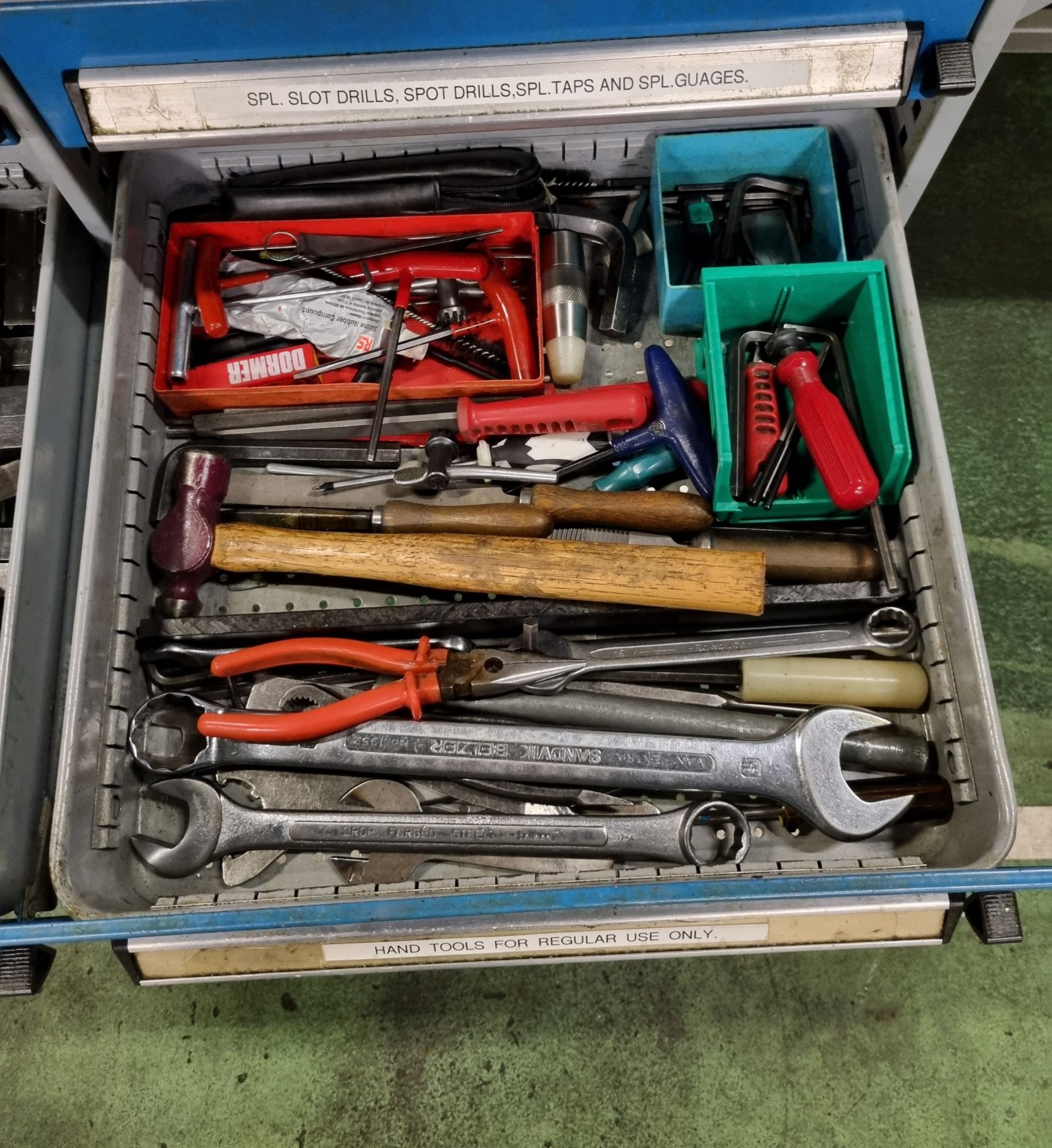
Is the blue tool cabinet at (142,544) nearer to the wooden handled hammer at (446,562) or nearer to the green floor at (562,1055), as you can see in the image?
the wooden handled hammer at (446,562)

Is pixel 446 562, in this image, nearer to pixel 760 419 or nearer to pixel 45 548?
pixel 760 419

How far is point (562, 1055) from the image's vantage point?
1.50 metres

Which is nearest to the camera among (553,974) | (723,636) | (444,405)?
(723,636)

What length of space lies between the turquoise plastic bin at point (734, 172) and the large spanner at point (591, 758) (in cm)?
62

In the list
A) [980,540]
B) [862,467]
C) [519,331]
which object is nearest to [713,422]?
[862,467]

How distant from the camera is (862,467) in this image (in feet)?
3.89

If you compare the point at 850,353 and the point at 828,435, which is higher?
the point at 850,353

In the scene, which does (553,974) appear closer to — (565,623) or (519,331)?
(565,623)

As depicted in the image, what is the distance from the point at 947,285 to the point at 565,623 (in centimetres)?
122

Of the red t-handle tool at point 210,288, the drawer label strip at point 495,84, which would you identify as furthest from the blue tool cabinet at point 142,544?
the red t-handle tool at point 210,288

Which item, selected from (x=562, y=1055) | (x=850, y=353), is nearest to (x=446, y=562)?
(x=850, y=353)

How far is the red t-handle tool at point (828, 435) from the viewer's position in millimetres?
1182

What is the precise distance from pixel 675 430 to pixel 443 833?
0.63 m

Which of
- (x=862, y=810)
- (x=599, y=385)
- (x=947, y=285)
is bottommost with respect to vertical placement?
(x=862, y=810)
